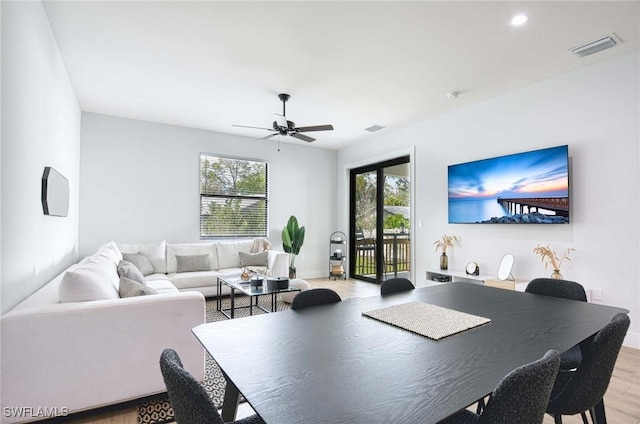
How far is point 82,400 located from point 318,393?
1.82m

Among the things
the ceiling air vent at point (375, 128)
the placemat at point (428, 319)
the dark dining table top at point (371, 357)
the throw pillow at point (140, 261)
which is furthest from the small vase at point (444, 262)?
the throw pillow at point (140, 261)

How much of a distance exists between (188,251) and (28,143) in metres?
3.13

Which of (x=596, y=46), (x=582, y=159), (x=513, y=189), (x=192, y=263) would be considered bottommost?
(x=192, y=263)

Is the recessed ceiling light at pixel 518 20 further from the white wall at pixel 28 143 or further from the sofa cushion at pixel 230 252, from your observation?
the sofa cushion at pixel 230 252

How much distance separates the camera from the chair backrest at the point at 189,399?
2.68 ft

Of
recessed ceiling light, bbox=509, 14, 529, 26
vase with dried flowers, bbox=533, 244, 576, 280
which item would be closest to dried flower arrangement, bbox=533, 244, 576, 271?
vase with dried flowers, bbox=533, 244, 576, 280

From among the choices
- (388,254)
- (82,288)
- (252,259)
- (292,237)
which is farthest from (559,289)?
(292,237)

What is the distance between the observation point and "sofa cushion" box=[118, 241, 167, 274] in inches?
182

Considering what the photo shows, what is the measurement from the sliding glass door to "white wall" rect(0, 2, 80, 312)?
4.61 m

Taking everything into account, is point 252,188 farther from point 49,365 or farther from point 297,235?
point 49,365

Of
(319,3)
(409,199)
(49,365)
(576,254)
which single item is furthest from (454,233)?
(49,365)

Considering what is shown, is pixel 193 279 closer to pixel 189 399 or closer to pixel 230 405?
pixel 230 405

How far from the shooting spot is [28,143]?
6.97 ft

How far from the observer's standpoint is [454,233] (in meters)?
4.56
